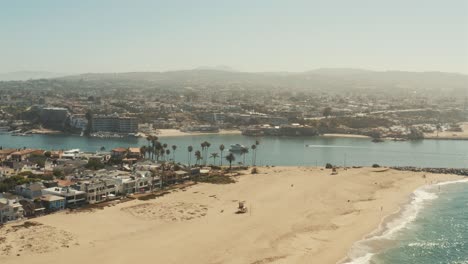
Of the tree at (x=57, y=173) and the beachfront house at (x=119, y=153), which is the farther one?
the beachfront house at (x=119, y=153)

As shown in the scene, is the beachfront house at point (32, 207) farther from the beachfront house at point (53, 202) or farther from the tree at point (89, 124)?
the tree at point (89, 124)

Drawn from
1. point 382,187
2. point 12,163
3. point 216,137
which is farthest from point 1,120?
point 382,187

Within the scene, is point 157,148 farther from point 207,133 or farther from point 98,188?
point 207,133

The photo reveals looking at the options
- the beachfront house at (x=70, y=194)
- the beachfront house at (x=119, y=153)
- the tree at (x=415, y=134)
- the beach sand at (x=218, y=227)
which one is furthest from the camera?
the tree at (x=415, y=134)

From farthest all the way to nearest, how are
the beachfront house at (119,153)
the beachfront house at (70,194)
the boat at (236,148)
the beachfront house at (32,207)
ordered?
the boat at (236,148) < the beachfront house at (119,153) < the beachfront house at (70,194) < the beachfront house at (32,207)

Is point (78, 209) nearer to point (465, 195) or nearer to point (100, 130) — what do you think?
point (465, 195)

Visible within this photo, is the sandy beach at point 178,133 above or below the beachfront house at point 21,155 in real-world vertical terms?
below

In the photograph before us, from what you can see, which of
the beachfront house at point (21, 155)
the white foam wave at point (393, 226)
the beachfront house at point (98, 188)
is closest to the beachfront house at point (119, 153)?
the beachfront house at point (21, 155)

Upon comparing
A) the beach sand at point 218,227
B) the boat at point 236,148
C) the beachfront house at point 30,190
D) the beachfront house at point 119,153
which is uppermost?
the beachfront house at point 30,190
